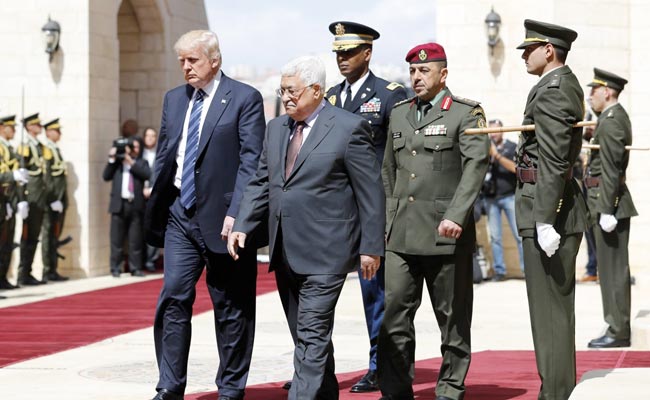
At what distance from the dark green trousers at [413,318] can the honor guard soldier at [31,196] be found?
8731 millimetres

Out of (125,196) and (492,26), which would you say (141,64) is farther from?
(492,26)

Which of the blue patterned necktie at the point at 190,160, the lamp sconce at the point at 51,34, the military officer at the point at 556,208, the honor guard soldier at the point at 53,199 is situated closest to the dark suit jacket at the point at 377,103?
the blue patterned necktie at the point at 190,160

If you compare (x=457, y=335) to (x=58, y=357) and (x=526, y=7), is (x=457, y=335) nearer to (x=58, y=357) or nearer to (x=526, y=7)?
(x=58, y=357)

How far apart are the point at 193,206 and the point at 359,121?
1.00 m

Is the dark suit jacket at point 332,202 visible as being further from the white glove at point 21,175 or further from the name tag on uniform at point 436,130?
the white glove at point 21,175

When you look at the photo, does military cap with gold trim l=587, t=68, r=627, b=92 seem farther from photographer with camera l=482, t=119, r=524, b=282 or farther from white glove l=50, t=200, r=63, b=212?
white glove l=50, t=200, r=63, b=212

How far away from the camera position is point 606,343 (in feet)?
29.6

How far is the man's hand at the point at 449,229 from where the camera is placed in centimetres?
630

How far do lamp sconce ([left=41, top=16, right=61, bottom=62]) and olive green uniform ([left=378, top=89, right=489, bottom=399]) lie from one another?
371 inches

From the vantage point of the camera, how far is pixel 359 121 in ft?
20.7

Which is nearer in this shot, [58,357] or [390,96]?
[390,96]

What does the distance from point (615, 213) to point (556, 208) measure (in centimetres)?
309

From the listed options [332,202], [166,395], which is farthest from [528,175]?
[166,395]

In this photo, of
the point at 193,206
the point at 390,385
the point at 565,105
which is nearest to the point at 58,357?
the point at 193,206
